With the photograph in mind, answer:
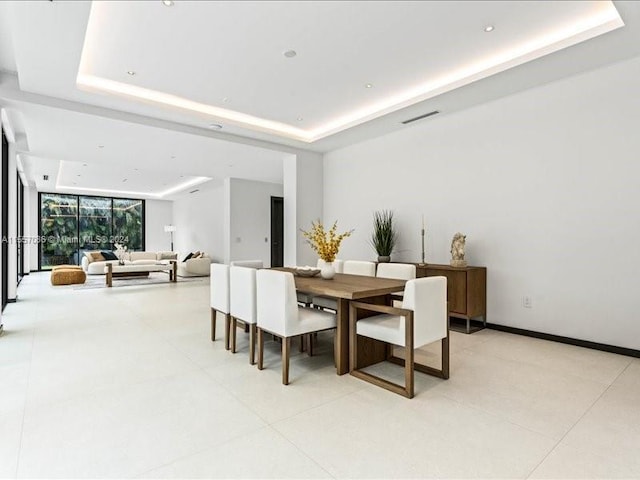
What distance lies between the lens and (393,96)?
4.80 m

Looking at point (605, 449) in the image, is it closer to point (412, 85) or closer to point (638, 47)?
point (638, 47)

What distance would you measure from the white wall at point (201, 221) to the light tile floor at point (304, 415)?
735 centimetres

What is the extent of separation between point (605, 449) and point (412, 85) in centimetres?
400

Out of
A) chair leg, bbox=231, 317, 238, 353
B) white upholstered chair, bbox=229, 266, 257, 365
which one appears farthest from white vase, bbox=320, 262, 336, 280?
→ chair leg, bbox=231, 317, 238, 353

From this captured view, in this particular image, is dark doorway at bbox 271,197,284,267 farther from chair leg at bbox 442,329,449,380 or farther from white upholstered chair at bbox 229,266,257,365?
chair leg at bbox 442,329,449,380

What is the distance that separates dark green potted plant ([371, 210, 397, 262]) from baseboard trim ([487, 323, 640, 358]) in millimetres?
1718

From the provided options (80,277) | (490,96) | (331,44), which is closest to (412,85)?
(490,96)

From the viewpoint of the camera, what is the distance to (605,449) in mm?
1944

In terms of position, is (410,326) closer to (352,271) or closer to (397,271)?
(397,271)

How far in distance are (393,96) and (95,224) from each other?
1282 cm

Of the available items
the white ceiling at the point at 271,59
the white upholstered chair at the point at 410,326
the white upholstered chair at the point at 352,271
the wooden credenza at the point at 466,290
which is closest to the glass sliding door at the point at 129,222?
the white ceiling at the point at 271,59

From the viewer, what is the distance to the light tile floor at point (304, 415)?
181 cm

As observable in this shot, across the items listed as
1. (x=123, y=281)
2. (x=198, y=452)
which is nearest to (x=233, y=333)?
(x=198, y=452)

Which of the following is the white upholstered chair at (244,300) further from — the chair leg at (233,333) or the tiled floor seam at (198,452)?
the tiled floor seam at (198,452)
